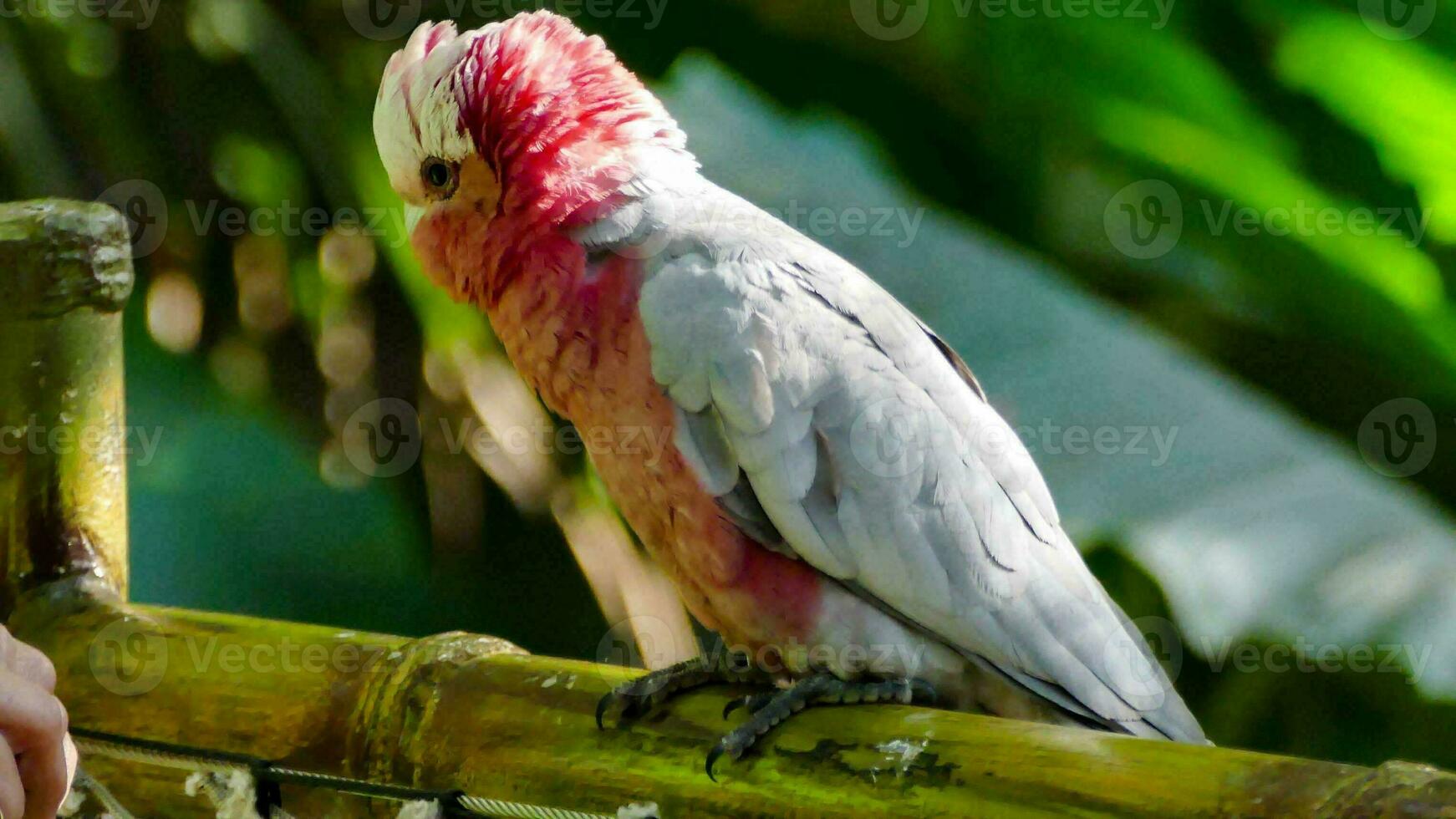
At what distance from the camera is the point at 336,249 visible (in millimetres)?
1829

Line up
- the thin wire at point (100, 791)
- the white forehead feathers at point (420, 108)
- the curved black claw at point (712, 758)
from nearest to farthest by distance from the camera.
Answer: the curved black claw at point (712, 758)
the thin wire at point (100, 791)
the white forehead feathers at point (420, 108)

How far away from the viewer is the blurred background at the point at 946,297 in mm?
1481

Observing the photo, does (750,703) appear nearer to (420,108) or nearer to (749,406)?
(749,406)

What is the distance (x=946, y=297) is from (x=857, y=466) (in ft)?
2.36

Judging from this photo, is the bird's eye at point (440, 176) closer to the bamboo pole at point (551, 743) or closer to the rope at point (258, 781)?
the bamboo pole at point (551, 743)

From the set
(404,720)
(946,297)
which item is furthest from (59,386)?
(946,297)

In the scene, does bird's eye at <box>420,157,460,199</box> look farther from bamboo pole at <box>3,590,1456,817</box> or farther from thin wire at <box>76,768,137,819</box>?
thin wire at <box>76,768,137,819</box>

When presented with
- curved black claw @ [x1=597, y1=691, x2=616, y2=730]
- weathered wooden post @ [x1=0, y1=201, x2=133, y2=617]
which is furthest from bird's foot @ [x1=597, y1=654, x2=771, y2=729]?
weathered wooden post @ [x1=0, y1=201, x2=133, y2=617]

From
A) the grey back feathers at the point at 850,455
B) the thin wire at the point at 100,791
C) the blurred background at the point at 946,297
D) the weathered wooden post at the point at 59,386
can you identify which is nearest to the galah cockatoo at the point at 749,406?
the grey back feathers at the point at 850,455

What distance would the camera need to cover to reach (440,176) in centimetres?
105

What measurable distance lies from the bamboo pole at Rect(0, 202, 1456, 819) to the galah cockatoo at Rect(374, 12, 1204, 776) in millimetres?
128

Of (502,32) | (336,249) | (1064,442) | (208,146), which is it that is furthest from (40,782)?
(208,146)

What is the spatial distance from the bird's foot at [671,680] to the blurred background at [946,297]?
2.32ft

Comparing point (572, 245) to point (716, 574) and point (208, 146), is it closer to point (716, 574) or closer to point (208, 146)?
point (716, 574)
